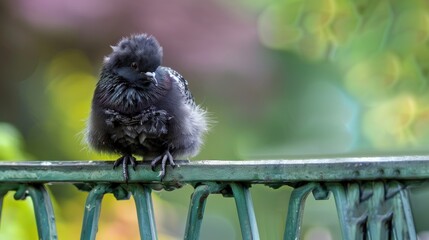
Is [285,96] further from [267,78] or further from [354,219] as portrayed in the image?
[354,219]

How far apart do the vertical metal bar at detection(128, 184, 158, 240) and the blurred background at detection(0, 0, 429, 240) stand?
2027mm

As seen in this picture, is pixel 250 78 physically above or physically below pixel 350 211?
above

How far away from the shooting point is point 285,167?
1670 mm

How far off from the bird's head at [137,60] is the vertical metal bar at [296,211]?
2.89 feet

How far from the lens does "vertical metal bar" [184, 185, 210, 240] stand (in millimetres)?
1755

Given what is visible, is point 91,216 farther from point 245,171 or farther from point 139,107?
point 139,107

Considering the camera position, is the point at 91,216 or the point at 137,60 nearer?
the point at 91,216

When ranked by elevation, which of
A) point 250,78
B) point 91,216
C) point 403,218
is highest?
point 250,78

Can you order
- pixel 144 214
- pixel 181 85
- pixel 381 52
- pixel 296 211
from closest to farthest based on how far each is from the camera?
pixel 296 211 < pixel 144 214 < pixel 181 85 < pixel 381 52

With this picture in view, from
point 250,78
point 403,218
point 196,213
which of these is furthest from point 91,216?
point 250,78

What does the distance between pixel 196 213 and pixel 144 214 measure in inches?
5.4

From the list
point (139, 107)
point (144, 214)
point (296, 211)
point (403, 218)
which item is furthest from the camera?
point (139, 107)

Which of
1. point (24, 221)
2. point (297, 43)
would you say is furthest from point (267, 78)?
point (24, 221)

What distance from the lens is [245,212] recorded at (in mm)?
1718
